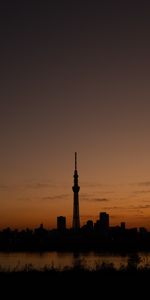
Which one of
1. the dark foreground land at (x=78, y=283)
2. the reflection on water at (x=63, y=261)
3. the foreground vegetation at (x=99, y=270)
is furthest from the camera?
the reflection on water at (x=63, y=261)

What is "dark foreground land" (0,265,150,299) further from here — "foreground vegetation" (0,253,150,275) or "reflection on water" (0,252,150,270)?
"reflection on water" (0,252,150,270)

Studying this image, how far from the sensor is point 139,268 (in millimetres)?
26812

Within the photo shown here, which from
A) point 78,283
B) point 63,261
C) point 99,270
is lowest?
point 78,283

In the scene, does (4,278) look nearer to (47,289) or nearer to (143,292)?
(47,289)

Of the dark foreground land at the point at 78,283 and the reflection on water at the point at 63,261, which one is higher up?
the reflection on water at the point at 63,261

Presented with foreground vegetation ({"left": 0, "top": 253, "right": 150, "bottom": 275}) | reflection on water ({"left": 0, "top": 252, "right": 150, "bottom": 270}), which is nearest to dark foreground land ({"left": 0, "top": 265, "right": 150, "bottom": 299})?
foreground vegetation ({"left": 0, "top": 253, "right": 150, "bottom": 275})

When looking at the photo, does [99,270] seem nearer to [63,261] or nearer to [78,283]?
[78,283]

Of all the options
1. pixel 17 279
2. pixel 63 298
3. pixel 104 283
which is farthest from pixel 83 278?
pixel 63 298

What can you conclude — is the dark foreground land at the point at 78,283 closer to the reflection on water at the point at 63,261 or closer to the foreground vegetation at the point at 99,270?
the foreground vegetation at the point at 99,270

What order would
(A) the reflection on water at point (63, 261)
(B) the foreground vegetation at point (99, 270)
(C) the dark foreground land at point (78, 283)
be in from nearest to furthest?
(C) the dark foreground land at point (78, 283), (B) the foreground vegetation at point (99, 270), (A) the reflection on water at point (63, 261)

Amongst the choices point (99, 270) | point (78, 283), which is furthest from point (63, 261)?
point (78, 283)

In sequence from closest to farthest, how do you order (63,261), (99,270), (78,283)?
(78,283)
(99,270)
(63,261)

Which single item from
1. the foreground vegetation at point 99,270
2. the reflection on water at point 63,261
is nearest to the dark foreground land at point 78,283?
the foreground vegetation at point 99,270

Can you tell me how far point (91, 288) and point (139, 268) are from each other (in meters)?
7.02
